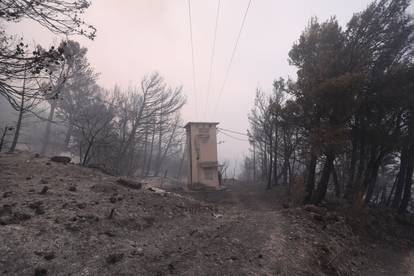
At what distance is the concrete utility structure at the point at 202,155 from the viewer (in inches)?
859

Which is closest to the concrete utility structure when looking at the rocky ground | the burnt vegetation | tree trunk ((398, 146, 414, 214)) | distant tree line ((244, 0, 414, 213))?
the burnt vegetation

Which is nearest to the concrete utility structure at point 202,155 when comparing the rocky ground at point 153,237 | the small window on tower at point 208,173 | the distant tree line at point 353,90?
the small window on tower at point 208,173

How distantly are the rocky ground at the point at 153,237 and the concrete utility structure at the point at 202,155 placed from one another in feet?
40.7

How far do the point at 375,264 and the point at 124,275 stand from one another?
692 centimetres

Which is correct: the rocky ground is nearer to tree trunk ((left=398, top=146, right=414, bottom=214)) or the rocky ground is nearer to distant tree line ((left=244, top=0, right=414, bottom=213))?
distant tree line ((left=244, top=0, right=414, bottom=213))

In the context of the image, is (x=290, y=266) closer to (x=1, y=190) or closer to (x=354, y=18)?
(x=1, y=190)

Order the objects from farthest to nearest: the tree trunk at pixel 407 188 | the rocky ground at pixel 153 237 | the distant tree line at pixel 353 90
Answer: the tree trunk at pixel 407 188 → the distant tree line at pixel 353 90 → the rocky ground at pixel 153 237

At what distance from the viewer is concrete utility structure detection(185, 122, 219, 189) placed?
21.8 meters

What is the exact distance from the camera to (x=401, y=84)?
39.7 ft

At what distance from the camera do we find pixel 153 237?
18.2 ft

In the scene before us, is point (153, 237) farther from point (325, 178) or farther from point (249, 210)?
point (325, 178)

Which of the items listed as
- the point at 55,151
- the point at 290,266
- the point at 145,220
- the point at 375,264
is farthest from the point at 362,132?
the point at 55,151

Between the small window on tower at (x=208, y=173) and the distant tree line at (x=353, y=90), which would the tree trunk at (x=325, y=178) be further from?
the small window on tower at (x=208, y=173)

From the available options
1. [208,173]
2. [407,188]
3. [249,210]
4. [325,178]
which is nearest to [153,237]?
Result: [249,210]
